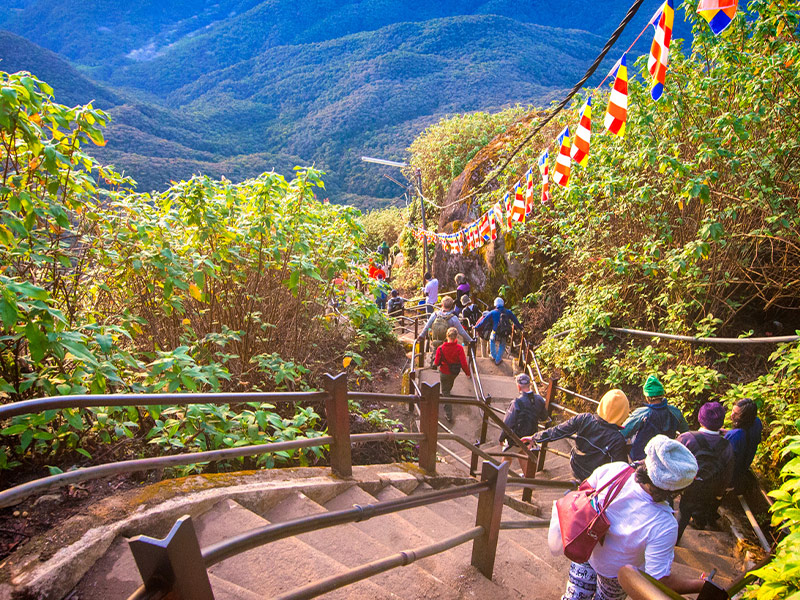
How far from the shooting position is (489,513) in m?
2.59

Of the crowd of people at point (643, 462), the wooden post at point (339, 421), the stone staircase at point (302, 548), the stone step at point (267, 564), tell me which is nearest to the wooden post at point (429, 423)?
the stone staircase at point (302, 548)

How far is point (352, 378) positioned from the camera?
729cm

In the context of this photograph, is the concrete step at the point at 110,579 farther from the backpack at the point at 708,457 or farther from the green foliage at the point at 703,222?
the green foliage at the point at 703,222

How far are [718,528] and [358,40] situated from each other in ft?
355

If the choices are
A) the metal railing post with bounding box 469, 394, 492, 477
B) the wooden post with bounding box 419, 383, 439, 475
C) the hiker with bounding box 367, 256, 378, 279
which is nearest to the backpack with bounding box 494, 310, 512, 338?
the hiker with bounding box 367, 256, 378, 279

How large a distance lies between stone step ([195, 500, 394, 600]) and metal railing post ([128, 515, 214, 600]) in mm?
1067

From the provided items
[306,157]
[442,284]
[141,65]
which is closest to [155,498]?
[442,284]

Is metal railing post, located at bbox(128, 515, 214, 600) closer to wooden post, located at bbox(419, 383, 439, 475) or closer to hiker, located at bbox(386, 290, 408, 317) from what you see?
wooden post, located at bbox(419, 383, 439, 475)

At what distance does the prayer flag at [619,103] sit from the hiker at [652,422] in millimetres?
2435

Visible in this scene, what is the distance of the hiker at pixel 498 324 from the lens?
345 inches

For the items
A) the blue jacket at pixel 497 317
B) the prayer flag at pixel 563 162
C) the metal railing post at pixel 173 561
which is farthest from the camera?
the blue jacket at pixel 497 317

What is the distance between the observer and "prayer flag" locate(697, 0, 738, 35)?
2773 millimetres

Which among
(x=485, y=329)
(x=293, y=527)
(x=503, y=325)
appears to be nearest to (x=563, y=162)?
(x=503, y=325)

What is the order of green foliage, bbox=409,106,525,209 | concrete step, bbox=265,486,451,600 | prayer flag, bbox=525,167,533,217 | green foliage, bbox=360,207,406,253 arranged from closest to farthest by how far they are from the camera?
concrete step, bbox=265,486,451,600 < prayer flag, bbox=525,167,533,217 < green foliage, bbox=409,106,525,209 < green foliage, bbox=360,207,406,253
